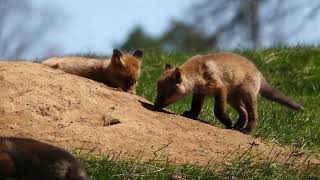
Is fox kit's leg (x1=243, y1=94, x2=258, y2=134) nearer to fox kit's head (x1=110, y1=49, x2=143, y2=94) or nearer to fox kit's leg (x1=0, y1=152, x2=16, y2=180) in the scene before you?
fox kit's head (x1=110, y1=49, x2=143, y2=94)

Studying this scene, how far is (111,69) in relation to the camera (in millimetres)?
11695

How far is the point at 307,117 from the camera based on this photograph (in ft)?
36.2

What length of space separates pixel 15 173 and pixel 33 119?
7.81 feet

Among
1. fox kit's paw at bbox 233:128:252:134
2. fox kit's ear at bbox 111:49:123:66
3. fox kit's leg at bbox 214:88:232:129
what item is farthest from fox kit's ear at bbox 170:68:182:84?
fox kit's ear at bbox 111:49:123:66

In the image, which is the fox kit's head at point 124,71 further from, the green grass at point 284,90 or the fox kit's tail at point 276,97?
the fox kit's tail at point 276,97

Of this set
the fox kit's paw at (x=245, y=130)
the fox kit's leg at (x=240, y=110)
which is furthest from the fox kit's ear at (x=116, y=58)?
the fox kit's paw at (x=245, y=130)

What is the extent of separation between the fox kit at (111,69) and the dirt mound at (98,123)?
2.03 meters

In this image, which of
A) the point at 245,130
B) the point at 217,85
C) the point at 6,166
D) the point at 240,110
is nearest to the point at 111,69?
the point at 217,85

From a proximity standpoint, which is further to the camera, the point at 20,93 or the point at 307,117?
the point at 307,117

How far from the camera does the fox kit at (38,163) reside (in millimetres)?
6004

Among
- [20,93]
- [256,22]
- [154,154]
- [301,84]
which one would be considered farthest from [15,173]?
[256,22]

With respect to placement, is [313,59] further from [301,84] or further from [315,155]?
[315,155]

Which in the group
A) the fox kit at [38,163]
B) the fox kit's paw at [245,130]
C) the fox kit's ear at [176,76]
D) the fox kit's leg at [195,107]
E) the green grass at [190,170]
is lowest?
the fox kit's paw at [245,130]

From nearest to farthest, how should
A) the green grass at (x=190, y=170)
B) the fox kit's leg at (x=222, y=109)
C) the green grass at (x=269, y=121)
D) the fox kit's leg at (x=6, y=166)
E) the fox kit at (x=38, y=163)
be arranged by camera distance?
the fox kit's leg at (x=6, y=166), the fox kit at (x=38, y=163), the green grass at (x=190, y=170), the green grass at (x=269, y=121), the fox kit's leg at (x=222, y=109)
